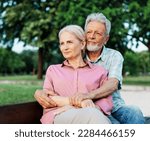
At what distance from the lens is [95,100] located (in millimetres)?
2314

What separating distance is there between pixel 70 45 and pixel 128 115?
1.99ft

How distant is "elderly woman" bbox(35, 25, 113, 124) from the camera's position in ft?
7.40

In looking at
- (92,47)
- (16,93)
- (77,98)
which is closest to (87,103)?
(77,98)

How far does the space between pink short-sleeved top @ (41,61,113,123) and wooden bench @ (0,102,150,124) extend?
190mm

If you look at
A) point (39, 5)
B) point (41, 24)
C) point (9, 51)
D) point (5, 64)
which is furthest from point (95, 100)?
point (5, 64)

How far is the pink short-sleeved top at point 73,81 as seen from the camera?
7.50 ft

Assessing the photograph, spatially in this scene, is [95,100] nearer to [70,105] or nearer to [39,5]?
[70,105]

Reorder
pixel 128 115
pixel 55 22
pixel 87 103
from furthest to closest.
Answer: pixel 55 22
pixel 128 115
pixel 87 103

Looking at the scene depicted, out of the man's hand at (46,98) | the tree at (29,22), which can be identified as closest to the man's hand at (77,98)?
the man's hand at (46,98)

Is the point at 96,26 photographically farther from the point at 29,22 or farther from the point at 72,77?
the point at 29,22

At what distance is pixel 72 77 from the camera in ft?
7.53

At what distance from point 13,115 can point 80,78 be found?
42 cm

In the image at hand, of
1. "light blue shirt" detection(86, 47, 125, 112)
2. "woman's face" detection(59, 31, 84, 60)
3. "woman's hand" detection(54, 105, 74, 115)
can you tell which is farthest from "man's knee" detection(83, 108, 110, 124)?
"light blue shirt" detection(86, 47, 125, 112)

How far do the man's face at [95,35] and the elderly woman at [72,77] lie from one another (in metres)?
0.19
